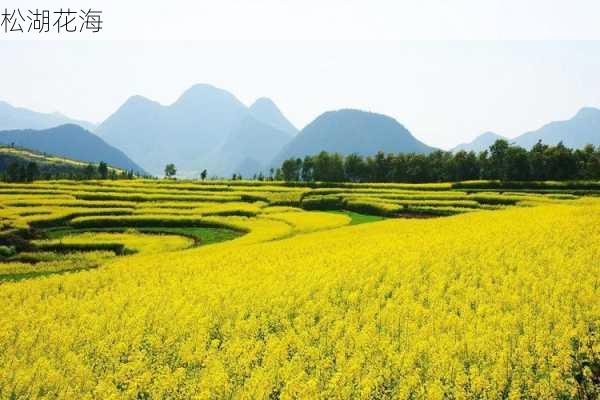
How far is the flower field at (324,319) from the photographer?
376 inches

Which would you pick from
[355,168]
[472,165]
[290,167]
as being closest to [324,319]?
[472,165]

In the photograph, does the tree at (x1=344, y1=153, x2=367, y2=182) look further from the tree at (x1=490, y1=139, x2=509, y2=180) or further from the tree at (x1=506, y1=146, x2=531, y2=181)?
the tree at (x1=506, y1=146, x2=531, y2=181)

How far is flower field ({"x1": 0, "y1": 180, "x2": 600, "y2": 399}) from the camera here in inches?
376

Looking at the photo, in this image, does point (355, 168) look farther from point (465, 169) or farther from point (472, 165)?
point (472, 165)

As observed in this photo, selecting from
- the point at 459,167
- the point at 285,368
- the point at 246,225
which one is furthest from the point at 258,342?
the point at 459,167

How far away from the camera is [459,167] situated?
95250mm

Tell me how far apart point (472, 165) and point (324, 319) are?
291ft

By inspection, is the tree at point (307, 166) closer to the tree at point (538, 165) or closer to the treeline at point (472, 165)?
the treeline at point (472, 165)

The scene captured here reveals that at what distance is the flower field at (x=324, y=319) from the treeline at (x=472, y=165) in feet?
208

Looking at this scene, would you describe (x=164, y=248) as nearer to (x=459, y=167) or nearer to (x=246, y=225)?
(x=246, y=225)

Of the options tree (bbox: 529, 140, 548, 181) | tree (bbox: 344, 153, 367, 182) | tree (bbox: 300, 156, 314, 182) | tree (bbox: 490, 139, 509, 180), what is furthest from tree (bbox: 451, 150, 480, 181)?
tree (bbox: 300, 156, 314, 182)

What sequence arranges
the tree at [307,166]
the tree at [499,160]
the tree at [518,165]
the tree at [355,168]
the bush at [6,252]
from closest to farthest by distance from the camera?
the bush at [6,252] < the tree at [518,165] < the tree at [499,160] < the tree at [355,168] < the tree at [307,166]

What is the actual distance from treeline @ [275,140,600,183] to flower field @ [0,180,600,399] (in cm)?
6336

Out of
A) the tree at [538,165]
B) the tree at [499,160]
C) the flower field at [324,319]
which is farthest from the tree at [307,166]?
the flower field at [324,319]
